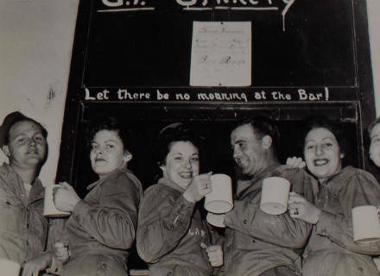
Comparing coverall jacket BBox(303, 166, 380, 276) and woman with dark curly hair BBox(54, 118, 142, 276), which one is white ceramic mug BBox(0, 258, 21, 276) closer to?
woman with dark curly hair BBox(54, 118, 142, 276)

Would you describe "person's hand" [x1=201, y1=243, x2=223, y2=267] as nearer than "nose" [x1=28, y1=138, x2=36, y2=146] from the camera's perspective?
Yes

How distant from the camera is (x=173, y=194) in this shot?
1.79 meters

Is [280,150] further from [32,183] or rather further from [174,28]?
[32,183]

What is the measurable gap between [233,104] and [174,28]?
38 cm

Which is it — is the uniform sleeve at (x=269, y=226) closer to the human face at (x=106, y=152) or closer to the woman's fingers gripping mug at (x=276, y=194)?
the woman's fingers gripping mug at (x=276, y=194)

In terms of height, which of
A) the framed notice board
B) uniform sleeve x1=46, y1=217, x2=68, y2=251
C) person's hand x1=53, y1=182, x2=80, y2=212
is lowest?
uniform sleeve x1=46, y1=217, x2=68, y2=251

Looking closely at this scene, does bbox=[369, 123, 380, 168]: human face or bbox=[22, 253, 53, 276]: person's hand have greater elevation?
bbox=[369, 123, 380, 168]: human face

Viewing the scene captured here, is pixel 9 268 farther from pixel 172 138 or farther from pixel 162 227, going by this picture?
pixel 172 138

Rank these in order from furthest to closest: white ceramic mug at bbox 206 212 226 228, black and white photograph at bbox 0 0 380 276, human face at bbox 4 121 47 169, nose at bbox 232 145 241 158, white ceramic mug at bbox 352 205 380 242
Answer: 1. human face at bbox 4 121 47 169
2. nose at bbox 232 145 241 158
3. white ceramic mug at bbox 206 212 226 228
4. black and white photograph at bbox 0 0 380 276
5. white ceramic mug at bbox 352 205 380 242

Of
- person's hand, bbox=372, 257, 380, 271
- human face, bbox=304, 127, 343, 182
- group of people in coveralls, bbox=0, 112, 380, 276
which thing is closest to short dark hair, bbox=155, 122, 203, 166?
group of people in coveralls, bbox=0, 112, 380, 276

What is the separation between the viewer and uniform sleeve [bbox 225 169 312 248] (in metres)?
1.62

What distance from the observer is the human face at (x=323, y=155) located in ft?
5.98

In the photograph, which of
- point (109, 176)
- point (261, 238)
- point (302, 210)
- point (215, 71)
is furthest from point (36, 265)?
point (215, 71)

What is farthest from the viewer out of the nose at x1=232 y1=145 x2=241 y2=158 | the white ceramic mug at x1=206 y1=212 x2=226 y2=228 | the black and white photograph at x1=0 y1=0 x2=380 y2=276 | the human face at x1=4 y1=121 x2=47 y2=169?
the human face at x1=4 y1=121 x2=47 y2=169
